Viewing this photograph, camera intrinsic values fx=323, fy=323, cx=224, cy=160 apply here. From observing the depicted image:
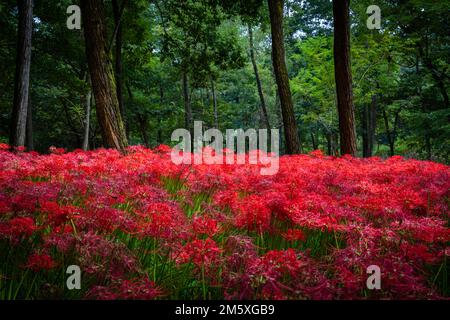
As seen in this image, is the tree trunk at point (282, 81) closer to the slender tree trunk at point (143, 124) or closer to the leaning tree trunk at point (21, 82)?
the leaning tree trunk at point (21, 82)

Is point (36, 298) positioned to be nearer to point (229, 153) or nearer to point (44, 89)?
point (229, 153)

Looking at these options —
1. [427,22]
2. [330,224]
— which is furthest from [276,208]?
[427,22]

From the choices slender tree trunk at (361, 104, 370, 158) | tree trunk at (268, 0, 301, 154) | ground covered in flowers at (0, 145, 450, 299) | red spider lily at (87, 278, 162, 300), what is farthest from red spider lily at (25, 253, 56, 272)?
slender tree trunk at (361, 104, 370, 158)

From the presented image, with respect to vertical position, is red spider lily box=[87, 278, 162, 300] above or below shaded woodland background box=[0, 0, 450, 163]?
below

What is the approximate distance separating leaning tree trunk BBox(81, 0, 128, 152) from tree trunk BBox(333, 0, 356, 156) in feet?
17.8

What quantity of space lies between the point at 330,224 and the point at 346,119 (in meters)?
6.34

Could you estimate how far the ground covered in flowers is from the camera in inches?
68.5

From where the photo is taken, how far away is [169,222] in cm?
231

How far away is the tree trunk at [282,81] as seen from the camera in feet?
30.7

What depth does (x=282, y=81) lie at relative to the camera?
9.35 m

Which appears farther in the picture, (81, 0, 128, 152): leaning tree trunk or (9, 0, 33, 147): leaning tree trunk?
(9, 0, 33, 147): leaning tree trunk

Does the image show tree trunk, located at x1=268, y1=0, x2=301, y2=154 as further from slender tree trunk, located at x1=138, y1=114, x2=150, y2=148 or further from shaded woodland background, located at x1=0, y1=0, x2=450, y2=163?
slender tree trunk, located at x1=138, y1=114, x2=150, y2=148

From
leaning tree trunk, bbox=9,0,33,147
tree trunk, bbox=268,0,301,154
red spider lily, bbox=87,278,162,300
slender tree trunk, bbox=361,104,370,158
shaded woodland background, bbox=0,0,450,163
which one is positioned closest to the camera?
red spider lily, bbox=87,278,162,300

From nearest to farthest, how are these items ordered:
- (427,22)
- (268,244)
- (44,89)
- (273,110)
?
(268,244) → (427,22) → (44,89) → (273,110)
